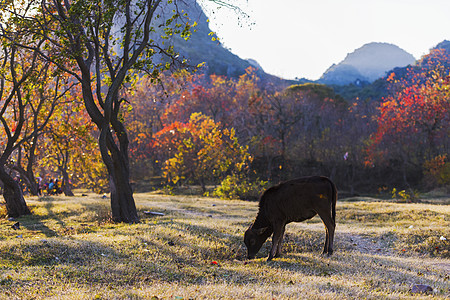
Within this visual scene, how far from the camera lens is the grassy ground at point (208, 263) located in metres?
6.08

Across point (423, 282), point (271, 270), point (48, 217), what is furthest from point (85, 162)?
point (423, 282)

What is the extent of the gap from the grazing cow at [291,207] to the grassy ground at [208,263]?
1.95 feet

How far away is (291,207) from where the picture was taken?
914 cm

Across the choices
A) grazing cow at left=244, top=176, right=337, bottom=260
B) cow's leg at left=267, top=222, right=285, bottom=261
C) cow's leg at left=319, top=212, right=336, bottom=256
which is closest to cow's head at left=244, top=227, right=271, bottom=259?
grazing cow at left=244, top=176, right=337, bottom=260

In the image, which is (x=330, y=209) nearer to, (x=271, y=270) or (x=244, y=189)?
(x=271, y=270)

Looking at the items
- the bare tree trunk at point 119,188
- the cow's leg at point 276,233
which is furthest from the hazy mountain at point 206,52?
the cow's leg at point 276,233

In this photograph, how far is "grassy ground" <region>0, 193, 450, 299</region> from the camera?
608 centimetres

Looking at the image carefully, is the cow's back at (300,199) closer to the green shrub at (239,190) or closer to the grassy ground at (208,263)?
the grassy ground at (208,263)

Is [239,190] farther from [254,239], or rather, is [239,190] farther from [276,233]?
[276,233]

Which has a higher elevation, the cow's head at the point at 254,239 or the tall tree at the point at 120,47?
the tall tree at the point at 120,47

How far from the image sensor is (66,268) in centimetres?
734

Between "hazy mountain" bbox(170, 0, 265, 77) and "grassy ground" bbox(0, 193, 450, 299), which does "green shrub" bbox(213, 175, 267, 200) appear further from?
"grassy ground" bbox(0, 193, 450, 299)

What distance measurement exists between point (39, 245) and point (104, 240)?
5.06 ft

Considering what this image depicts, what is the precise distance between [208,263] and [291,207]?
92.3 inches
